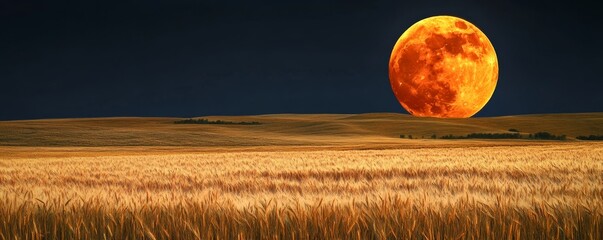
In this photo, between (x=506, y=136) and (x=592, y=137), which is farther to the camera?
(x=592, y=137)

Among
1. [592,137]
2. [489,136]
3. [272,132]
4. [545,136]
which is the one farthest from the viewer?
[272,132]

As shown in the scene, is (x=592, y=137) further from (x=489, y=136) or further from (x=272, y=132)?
(x=272, y=132)

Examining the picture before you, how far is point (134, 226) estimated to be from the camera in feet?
16.6

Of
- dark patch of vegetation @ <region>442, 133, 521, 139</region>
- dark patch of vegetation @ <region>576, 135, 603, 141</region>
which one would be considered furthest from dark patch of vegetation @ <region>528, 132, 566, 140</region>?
dark patch of vegetation @ <region>576, 135, 603, 141</region>

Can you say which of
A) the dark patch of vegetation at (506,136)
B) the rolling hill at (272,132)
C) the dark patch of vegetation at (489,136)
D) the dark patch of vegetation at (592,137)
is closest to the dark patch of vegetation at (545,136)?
the dark patch of vegetation at (506,136)

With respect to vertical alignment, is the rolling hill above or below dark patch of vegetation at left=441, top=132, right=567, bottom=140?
above

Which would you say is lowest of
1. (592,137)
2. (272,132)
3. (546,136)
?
(592,137)

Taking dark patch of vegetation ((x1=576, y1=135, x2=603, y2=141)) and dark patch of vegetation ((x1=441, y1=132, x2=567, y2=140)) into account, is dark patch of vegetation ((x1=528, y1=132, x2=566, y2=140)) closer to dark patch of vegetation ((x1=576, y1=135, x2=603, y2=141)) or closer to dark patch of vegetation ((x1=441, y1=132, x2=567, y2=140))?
dark patch of vegetation ((x1=441, y1=132, x2=567, y2=140))

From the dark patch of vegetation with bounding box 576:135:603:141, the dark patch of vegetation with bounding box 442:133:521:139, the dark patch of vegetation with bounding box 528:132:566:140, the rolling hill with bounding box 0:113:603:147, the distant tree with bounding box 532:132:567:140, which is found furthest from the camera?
the dark patch of vegetation with bounding box 576:135:603:141

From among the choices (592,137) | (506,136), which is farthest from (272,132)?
(592,137)

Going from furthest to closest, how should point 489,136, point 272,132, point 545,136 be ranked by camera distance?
1. point 272,132
2. point 545,136
3. point 489,136

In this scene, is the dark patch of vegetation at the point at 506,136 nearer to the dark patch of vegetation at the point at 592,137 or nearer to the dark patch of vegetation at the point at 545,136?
the dark patch of vegetation at the point at 545,136

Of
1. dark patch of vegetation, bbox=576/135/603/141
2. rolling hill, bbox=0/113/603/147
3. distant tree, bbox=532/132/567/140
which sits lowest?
dark patch of vegetation, bbox=576/135/603/141

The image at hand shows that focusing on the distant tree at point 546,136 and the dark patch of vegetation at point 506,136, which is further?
the distant tree at point 546,136
